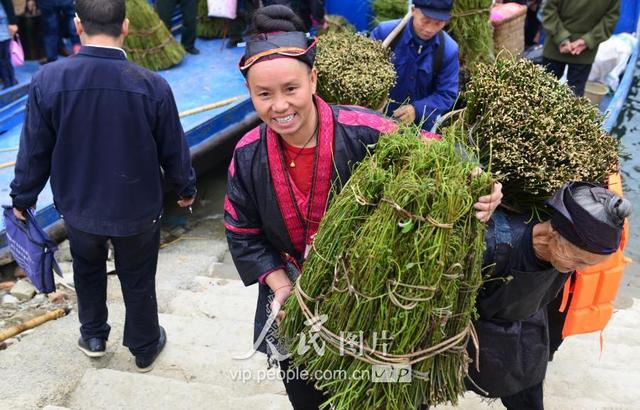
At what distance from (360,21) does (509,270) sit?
6.38 meters

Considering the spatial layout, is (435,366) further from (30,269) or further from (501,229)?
(30,269)

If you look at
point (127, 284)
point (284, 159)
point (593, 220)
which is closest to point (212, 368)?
point (127, 284)

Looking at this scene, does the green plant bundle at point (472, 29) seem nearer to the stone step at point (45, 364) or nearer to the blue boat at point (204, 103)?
the blue boat at point (204, 103)

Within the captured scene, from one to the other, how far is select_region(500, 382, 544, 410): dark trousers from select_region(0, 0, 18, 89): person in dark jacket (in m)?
5.57

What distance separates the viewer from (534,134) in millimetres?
A: 1842

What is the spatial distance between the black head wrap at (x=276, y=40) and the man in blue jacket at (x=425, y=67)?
5.32 ft

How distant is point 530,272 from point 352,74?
1562mm

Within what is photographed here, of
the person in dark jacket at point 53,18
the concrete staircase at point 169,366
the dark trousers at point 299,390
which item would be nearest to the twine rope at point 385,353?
the dark trousers at point 299,390

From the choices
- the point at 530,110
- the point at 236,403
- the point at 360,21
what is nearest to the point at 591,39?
the point at 360,21

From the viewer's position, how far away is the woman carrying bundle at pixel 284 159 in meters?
1.92

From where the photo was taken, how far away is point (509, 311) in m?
1.90

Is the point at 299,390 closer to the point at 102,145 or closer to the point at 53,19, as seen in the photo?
the point at 102,145

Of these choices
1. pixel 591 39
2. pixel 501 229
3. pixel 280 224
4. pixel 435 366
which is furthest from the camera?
pixel 591 39

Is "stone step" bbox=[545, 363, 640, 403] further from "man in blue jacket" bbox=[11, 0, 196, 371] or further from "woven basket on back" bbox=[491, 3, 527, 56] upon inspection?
"woven basket on back" bbox=[491, 3, 527, 56]
